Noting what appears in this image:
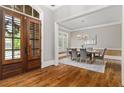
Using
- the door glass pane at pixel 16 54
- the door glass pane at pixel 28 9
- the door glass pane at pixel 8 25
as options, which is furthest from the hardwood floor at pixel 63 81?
the door glass pane at pixel 28 9

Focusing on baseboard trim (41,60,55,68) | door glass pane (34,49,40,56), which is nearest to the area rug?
baseboard trim (41,60,55,68)

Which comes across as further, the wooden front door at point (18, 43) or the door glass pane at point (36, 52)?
the door glass pane at point (36, 52)

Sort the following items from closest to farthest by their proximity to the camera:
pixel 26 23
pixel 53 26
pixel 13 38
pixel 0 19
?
pixel 0 19 < pixel 13 38 < pixel 26 23 < pixel 53 26

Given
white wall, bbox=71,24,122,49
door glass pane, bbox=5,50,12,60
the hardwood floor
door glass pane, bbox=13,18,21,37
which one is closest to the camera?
the hardwood floor

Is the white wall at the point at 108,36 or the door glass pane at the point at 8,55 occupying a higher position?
the white wall at the point at 108,36

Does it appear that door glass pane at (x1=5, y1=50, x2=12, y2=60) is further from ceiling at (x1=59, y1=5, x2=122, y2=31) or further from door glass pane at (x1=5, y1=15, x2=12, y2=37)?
ceiling at (x1=59, y1=5, x2=122, y2=31)

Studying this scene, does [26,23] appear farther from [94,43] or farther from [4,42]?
[94,43]

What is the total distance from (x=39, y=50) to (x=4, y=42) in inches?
63.3

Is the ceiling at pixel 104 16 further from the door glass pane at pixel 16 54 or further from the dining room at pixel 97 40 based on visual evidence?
the door glass pane at pixel 16 54

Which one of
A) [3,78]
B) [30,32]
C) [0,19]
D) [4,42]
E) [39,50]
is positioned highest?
[0,19]

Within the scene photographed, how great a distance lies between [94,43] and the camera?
8.19 meters

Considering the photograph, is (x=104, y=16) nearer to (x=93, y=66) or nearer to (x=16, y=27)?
(x=93, y=66)

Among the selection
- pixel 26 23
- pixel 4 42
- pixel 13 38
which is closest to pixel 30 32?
pixel 26 23

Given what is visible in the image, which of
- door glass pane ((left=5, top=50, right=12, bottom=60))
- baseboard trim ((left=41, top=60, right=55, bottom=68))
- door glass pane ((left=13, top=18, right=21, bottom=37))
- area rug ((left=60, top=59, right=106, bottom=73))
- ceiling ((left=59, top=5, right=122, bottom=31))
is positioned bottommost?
area rug ((left=60, top=59, right=106, bottom=73))
